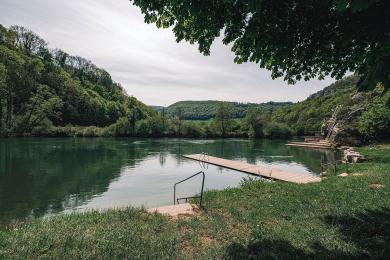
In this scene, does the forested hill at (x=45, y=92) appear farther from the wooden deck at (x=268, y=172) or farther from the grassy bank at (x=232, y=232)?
the grassy bank at (x=232, y=232)

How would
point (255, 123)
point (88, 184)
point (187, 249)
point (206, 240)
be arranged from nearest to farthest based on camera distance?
point (187, 249)
point (206, 240)
point (88, 184)
point (255, 123)

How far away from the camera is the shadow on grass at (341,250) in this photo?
5453mm

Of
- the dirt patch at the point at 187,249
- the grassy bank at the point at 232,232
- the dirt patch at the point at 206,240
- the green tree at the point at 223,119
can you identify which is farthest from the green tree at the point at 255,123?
the dirt patch at the point at 187,249

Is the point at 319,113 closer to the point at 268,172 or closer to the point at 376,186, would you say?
the point at 268,172

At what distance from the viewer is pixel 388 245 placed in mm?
5781

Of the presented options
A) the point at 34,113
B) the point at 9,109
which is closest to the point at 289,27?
the point at 34,113

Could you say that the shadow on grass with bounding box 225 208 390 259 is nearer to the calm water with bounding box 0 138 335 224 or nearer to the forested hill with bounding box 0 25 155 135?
the calm water with bounding box 0 138 335 224

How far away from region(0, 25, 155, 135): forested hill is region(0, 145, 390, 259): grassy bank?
68.7 meters

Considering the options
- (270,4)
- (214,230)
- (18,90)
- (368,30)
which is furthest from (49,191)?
(18,90)

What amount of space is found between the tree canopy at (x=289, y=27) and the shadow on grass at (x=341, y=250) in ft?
10.1

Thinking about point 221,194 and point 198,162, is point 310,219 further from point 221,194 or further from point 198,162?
point 198,162

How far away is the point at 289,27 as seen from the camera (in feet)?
20.2

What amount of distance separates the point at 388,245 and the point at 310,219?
212 cm

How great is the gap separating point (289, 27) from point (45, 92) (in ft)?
278
